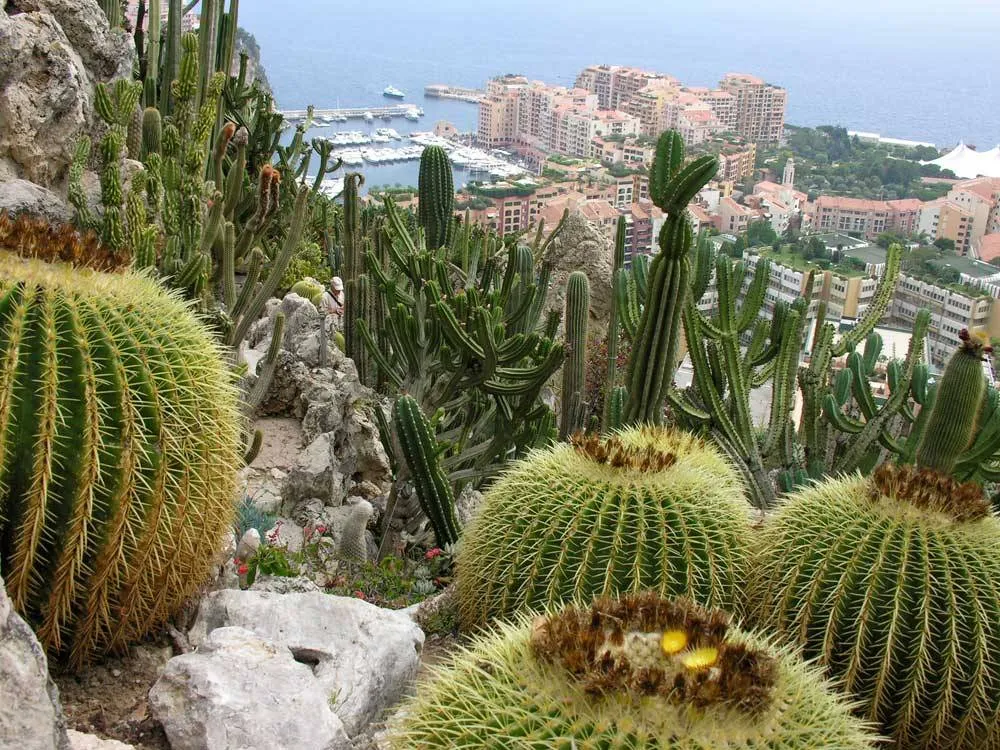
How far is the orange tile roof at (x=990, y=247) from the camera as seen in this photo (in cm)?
2291

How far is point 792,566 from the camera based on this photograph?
319cm

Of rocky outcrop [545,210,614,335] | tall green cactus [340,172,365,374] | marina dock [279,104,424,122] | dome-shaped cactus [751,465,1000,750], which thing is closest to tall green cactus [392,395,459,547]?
tall green cactus [340,172,365,374]

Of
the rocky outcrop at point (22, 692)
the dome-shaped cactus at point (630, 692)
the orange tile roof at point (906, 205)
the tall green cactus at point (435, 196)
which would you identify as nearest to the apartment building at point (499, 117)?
the orange tile roof at point (906, 205)

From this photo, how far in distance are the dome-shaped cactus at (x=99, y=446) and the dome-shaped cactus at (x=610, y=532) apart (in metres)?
1.02

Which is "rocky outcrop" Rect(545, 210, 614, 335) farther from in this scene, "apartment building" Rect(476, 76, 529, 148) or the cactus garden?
"apartment building" Rect(476, 76, 529, 148)

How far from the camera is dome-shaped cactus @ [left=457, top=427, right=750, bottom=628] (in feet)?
10.6

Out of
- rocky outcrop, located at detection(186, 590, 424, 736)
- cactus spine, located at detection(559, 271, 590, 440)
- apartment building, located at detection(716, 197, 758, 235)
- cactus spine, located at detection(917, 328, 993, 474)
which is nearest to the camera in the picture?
rocky outcrop, located at detection(186, 590, 424, 736)

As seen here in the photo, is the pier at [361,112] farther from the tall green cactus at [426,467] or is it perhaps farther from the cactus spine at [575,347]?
the tall green cactus at [426,467]

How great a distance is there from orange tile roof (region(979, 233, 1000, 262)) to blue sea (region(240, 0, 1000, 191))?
48.1ft

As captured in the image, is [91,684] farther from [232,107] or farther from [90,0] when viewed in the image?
[232,107]

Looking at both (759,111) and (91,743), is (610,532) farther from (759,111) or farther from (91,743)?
(759,111)

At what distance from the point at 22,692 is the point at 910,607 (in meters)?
2.32

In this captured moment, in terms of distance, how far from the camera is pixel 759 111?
4894 centimetres

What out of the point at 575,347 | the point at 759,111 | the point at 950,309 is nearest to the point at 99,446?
the point at 575,347
